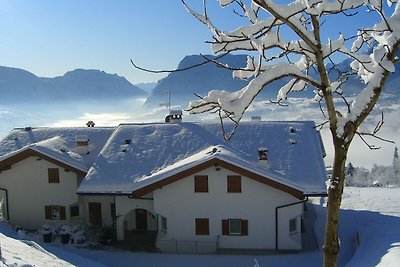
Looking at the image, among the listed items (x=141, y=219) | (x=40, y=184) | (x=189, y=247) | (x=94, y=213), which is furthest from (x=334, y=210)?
(x=40, y=184)

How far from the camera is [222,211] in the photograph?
19875mm

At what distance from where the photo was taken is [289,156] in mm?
21562

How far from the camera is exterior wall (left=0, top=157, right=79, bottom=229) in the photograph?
23.3 m

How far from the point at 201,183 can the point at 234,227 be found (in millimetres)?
2411

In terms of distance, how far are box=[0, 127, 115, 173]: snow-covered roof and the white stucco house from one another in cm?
8

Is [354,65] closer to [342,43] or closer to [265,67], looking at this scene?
[342,43]

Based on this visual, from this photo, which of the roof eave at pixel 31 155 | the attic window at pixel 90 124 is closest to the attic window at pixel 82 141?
the roof eave at pixel 31 155

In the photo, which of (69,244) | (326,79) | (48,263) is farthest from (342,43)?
(69,244)

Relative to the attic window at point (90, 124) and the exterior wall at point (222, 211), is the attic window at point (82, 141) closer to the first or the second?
the attic window at point (90, 124)

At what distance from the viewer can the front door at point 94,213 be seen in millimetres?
22953

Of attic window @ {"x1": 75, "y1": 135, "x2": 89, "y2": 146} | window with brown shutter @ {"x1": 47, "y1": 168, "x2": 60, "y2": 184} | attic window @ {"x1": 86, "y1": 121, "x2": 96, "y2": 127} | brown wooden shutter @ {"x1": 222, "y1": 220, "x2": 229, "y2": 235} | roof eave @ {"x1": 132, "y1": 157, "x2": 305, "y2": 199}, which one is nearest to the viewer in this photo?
roof eave @ {"x1": 132, "y1": 157, "x2": 305, "y2": 199}

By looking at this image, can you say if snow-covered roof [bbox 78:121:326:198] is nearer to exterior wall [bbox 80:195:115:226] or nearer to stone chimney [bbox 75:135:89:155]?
stone chimney [bbox 75:135:89:155]

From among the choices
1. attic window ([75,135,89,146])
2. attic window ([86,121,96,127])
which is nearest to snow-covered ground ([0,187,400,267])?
attic window ([75,135,89,146])

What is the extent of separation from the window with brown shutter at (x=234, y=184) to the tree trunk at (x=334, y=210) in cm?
1466
